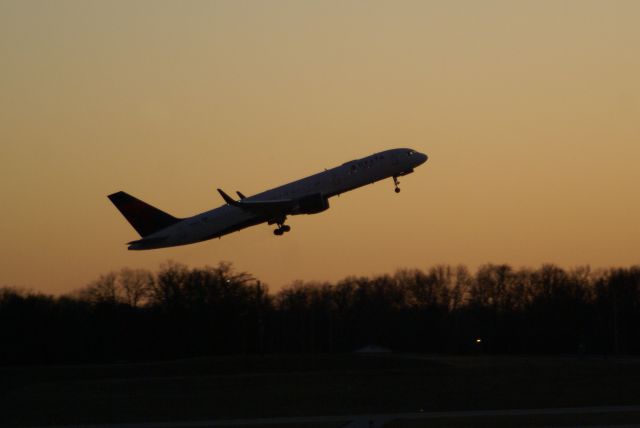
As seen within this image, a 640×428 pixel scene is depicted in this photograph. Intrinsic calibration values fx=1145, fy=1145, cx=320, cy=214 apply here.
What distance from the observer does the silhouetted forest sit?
121 meters

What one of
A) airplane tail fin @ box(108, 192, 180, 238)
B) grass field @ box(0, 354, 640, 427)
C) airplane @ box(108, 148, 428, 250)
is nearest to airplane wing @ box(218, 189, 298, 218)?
airplane @ box(108, 148, 428, 250)

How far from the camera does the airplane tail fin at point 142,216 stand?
86312mm

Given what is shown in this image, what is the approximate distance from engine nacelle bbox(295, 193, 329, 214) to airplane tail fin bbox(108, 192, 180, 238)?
12.1 metres

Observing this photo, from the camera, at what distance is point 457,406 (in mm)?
59625

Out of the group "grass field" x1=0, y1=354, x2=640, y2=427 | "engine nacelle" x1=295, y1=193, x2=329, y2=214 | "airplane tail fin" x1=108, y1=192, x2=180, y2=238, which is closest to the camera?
"grass field" x1=0, y1=354, x2=640, y2=427

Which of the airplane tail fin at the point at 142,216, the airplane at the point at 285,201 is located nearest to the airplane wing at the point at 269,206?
the airplane at the point at 285,201

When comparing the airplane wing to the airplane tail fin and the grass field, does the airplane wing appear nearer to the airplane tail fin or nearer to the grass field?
the airplane tail fin

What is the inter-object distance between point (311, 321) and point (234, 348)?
32.4 meters

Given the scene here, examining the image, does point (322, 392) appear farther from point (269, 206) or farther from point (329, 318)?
point (329, 318)

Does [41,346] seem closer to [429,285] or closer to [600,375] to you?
[600,375]

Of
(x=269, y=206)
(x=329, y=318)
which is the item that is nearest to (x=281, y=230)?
(x=269, y=206)

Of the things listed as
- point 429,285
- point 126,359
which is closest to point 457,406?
point 126,359

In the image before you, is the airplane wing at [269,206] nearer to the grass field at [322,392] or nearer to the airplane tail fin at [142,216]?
the airplane tail fin at [142,216]

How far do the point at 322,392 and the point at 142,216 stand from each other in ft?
90.1
